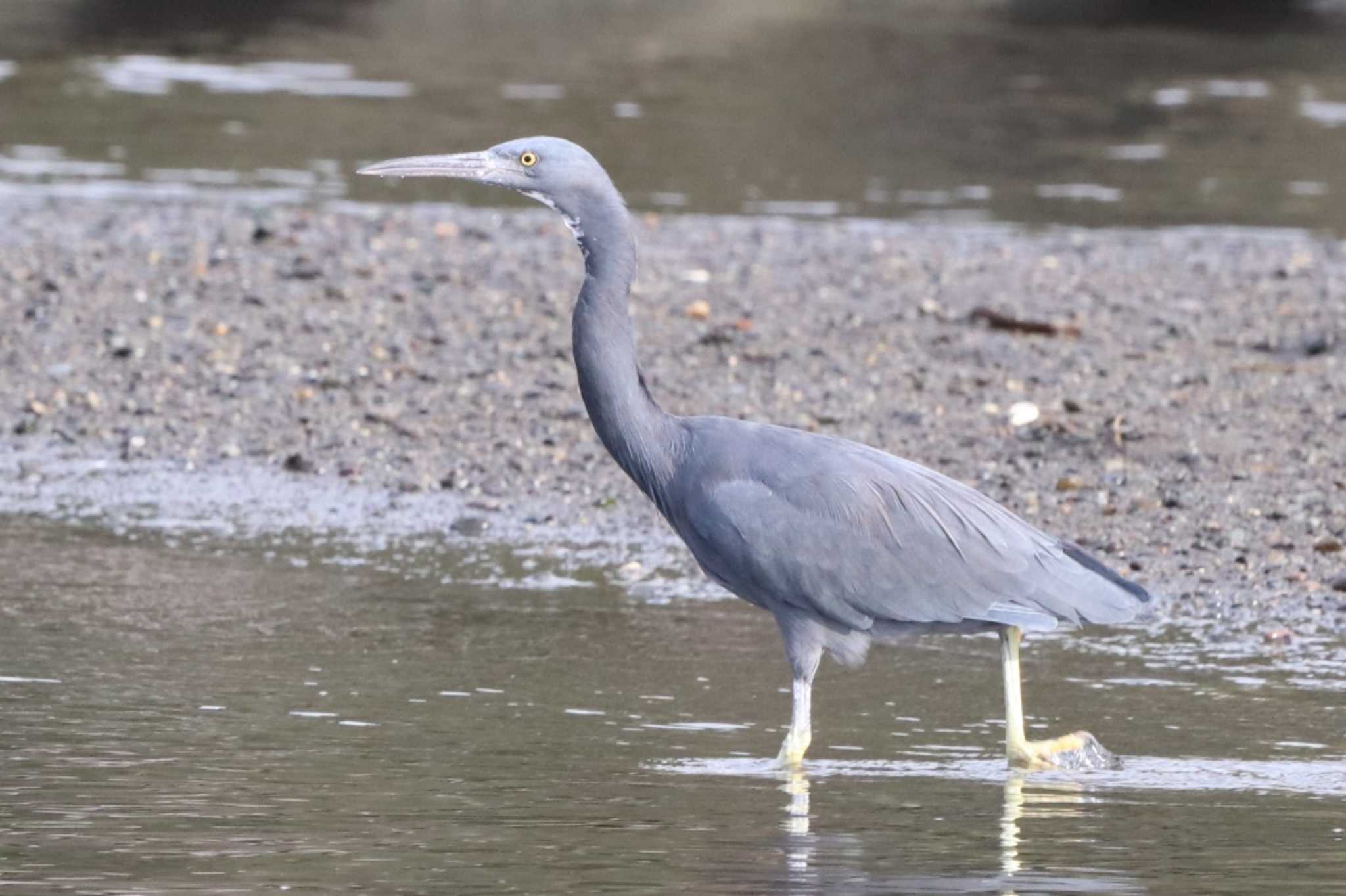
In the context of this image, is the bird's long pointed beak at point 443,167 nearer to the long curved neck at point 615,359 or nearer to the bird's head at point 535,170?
the bird's head at point 535,170

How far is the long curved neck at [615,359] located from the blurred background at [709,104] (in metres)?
10.4

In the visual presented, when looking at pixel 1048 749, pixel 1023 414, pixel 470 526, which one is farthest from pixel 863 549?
pixel 1023 414

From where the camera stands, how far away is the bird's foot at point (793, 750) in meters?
6.00

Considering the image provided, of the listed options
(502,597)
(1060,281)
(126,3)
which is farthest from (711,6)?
(502,597)

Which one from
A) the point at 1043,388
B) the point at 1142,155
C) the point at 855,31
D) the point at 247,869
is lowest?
the point at 247,869

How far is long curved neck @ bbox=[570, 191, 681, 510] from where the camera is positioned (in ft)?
21.7

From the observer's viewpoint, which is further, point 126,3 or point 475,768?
point 126,3

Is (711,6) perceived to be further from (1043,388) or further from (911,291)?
(1043,388)

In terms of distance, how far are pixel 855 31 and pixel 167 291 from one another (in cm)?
2125

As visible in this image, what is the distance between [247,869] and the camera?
4.81 metres

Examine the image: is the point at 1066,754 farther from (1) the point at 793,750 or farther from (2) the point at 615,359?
(2) the point at 615,359

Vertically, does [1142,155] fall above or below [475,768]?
above

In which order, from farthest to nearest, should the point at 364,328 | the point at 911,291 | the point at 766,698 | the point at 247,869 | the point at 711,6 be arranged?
the point at 711,6 → the point at 911,291 → the point at 364,328 → the point at 766,698 → the point at 247,869

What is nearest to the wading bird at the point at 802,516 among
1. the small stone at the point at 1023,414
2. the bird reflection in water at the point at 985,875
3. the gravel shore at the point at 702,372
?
the bird reflection in water at the point at 985,875
